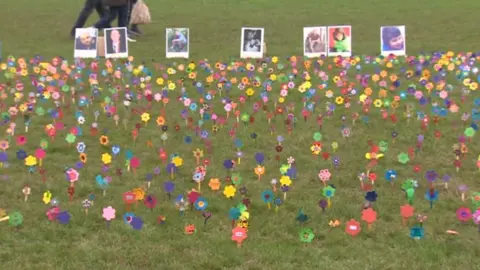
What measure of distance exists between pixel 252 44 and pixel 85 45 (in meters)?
3.45

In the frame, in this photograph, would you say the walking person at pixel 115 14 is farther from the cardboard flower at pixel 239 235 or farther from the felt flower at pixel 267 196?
the cardboard flower at pixel 239 235

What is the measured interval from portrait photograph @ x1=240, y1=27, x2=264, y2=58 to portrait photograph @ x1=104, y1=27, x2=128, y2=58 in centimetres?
244

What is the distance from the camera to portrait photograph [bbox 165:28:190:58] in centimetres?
1187

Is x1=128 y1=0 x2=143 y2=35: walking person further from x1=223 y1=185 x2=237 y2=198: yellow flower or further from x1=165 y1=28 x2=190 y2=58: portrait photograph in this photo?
x1=223 y1=185 x2=237 y2=198: yellow flower

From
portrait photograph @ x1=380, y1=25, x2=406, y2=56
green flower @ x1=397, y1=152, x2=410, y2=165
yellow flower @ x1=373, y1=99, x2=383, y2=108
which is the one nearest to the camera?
green flower @ x1=397, y1=152, x2=410, y2=165

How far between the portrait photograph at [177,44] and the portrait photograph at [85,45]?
1.50m

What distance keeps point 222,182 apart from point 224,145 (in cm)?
107

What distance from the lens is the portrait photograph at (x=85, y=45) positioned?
11.6 metres

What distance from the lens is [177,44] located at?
39.2ft

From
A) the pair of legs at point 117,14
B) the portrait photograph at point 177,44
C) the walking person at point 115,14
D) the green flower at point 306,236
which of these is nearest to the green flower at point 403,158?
the green flower at point 306,236

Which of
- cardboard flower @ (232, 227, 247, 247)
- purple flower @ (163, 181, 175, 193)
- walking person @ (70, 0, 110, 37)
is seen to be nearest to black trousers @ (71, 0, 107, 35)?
walking person @ (70, 0, 110, 37)

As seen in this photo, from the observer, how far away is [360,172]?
18.6ft

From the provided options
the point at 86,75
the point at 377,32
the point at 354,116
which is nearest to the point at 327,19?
the point at 377,32

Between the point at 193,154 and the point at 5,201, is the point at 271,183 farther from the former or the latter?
the point at 5,201
